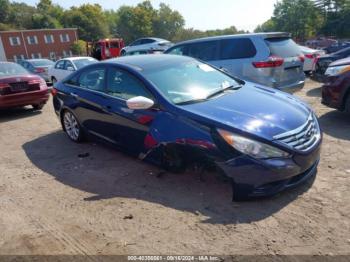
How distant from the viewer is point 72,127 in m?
6.29

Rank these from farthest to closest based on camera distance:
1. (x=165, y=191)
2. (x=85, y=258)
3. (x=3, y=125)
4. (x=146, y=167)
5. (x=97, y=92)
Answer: (x=3, y=125) → (x=97, y=92) → (x=146, y=167) → (x=165, y=191) → (x=85, y=258)

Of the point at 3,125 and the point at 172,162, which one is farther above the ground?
the point at 172,162

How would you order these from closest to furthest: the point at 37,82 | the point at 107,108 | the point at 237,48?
1. the point at 107,108
2. the point at 237,48
3. the point at 37,82

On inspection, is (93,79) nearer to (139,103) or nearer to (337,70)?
(139,103)

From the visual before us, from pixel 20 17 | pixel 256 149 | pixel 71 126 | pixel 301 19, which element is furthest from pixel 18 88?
pixel 20 17

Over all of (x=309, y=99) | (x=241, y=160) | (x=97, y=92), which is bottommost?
(x=309, y=99)

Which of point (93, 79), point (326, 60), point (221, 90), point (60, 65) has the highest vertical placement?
point (93, 79)

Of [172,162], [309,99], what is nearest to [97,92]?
[172,162]

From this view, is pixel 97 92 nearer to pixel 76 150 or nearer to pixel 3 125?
pixel 76 150

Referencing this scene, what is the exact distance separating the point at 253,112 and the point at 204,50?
519 cm

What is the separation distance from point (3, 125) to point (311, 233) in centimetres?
757

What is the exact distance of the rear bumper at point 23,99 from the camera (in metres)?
8.48

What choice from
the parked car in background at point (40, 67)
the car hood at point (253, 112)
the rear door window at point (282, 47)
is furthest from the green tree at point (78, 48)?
the car hood at point (253, 112)

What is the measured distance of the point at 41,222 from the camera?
369 centimetres
